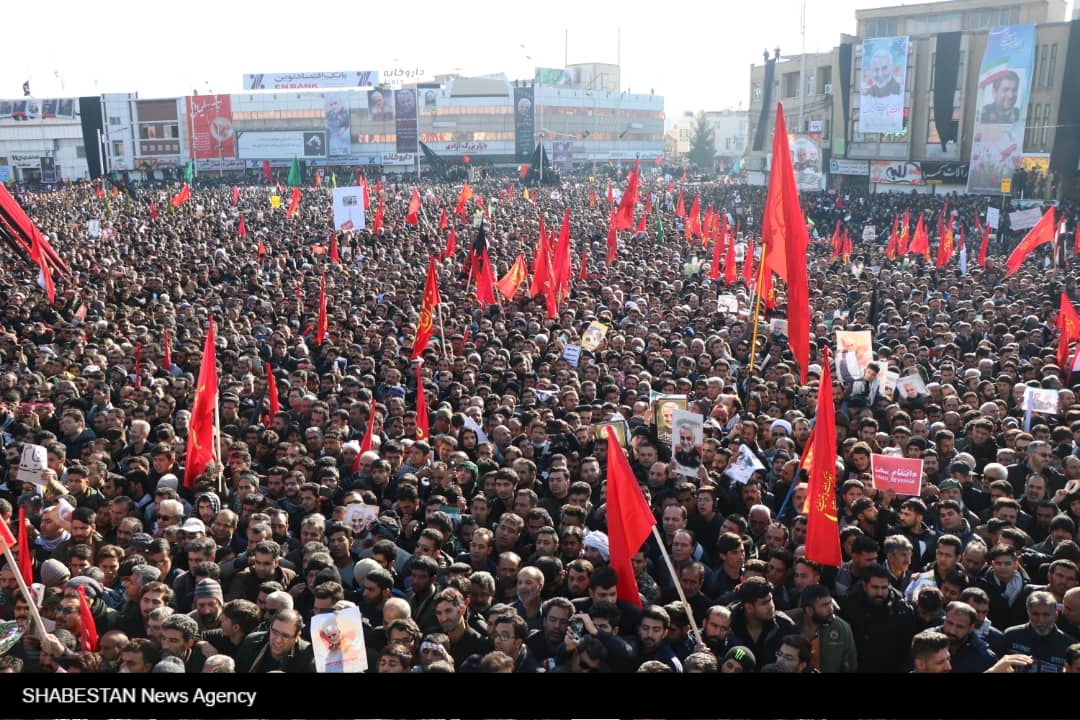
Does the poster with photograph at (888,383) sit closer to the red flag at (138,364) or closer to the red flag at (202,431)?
the red flag at (202,431)

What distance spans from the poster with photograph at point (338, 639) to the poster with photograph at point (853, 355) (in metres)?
7.54

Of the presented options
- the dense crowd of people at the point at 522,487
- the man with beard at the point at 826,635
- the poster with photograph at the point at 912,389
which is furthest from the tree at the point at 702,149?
the man with beard at the point at 826,635

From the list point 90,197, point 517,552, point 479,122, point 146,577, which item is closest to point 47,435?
point 146,577

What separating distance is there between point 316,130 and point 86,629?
8289 centimetres

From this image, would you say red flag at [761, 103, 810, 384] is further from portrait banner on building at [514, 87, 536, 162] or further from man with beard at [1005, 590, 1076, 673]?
portrait banner on building at [514, 87, 536, 162]

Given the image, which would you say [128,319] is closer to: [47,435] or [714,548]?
[47,435]

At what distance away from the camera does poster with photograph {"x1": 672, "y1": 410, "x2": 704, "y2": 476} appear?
308 inches

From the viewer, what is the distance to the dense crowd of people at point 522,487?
483 centimetres

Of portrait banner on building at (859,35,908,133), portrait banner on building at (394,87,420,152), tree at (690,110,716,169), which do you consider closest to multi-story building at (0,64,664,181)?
portrait banner on building at (394,87,420,152)

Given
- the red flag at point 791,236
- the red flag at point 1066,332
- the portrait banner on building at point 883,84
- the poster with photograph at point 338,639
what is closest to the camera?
the poster with photograph at point 338,639

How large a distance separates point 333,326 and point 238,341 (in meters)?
2.08

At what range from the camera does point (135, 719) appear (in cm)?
135

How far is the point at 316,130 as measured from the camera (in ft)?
275

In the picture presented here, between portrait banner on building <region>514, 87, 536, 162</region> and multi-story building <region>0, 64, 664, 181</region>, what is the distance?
0.27 ft
